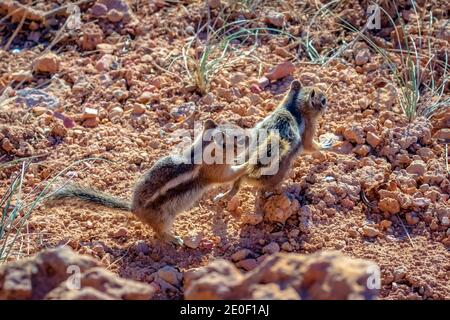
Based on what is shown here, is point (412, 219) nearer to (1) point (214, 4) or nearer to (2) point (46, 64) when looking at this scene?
(1) point (214, 4)

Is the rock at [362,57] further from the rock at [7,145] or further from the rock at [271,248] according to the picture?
the rock at [7,145]

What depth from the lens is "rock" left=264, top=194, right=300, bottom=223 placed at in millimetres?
5469

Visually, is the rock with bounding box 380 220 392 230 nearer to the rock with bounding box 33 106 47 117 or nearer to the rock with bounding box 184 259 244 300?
the rock with bounding box 184 259 244 300

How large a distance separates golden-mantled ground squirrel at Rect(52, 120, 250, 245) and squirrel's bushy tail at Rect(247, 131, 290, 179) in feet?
0.94

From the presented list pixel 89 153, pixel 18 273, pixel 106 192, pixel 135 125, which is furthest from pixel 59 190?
pixel 18 273

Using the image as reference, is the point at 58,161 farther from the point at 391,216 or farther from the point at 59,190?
the point at 391,216

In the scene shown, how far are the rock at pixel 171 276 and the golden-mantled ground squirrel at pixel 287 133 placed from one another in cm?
90

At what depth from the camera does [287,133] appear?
5.72 m

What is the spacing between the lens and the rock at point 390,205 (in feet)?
18.3

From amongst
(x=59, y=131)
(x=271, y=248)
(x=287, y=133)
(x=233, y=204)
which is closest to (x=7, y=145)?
(x=59, y=131)

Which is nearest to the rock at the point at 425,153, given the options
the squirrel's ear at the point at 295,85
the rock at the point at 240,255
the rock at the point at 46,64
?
the squirrel's ear at the point at 295,85

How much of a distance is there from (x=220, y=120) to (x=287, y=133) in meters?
0.86

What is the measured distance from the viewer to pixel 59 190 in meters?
5.24

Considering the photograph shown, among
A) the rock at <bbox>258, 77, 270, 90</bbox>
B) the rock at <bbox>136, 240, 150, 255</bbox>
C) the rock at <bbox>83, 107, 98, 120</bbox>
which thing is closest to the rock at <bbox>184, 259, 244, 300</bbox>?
the rock at <bbox>136, 240, 150, 255</bbox>
